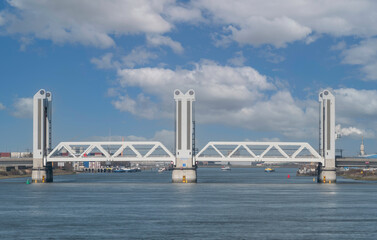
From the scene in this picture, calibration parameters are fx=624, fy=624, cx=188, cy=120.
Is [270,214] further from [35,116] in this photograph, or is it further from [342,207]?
[35,116]

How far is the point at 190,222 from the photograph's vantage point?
68875 mm

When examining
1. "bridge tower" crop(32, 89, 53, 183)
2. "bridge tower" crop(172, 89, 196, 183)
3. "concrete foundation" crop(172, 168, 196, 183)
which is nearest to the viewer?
"bridge tower" crop(172, 89, 196, 183)

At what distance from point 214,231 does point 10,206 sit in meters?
39.9

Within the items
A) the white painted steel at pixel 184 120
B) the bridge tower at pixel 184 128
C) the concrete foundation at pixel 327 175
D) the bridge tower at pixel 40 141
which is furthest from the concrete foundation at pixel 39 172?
the concrete foundation at pixel 327 175

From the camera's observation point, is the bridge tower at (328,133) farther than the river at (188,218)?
Yes

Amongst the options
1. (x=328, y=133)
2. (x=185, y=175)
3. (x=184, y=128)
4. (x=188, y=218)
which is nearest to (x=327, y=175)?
(x=328, y=133)

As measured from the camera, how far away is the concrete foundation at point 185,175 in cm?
15688

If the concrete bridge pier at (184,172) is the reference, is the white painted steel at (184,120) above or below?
above

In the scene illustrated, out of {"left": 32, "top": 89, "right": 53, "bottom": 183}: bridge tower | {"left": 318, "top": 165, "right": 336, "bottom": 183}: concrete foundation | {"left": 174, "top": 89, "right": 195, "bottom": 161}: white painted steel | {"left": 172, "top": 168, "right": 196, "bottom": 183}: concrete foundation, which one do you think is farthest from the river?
{"left": 32, "top": 89, "right": 53, "bottom": 183}: bridge tower

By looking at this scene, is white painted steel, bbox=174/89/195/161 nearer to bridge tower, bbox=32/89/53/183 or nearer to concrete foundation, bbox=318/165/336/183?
concrete foundation, bbox=318/165/336/183

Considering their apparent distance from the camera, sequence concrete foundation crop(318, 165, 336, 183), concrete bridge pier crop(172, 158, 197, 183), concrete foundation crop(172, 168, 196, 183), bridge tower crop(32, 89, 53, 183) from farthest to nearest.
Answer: bridge tower crop(32, 89, 53, 183)
concrete foundation crop(318, 165, 336, 183)
concrete foundation crop(172, 168, 196, 183)
concrete bridge pier crop(172, 158, 197, 183)

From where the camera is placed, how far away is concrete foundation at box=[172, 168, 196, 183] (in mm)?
156875

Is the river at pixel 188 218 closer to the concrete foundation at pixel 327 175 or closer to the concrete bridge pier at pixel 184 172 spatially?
the concrete bridge pier at pixel 184 172

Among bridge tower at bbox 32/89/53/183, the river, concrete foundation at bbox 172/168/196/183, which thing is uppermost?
bridge tower at bbox 32/89/53/183
